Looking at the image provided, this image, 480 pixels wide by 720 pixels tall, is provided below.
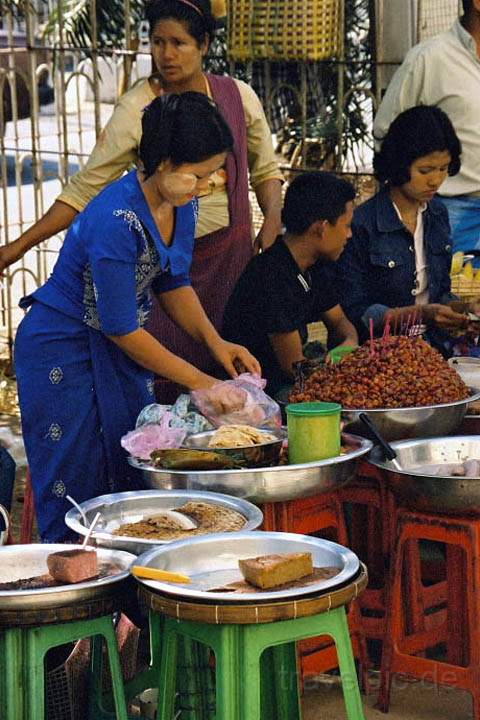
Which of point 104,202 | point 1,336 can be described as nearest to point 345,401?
point 104,202

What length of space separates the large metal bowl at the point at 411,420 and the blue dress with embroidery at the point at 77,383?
0.58 meters

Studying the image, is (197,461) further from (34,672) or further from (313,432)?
(34,672)

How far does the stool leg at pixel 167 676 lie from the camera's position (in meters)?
2.43

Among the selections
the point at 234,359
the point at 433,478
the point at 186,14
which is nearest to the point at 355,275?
the point at 234,359

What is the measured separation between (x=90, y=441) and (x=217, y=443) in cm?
46

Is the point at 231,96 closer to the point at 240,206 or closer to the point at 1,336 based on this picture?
the point at 240,206

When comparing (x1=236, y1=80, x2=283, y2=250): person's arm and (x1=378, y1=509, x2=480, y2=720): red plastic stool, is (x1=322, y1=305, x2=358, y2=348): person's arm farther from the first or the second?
(x1=378, y1=509, x2=480, y2=720): red plastic stool

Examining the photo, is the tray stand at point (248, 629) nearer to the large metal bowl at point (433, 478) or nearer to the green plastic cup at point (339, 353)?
the large metal bowl at point (433, 478)

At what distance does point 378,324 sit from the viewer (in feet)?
13.8

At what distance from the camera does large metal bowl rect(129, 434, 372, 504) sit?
9.50 feet

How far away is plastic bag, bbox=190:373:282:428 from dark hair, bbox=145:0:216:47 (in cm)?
127

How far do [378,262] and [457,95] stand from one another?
0.88m

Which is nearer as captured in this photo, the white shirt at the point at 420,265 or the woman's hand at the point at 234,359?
the woman's hand at the point at 234,359

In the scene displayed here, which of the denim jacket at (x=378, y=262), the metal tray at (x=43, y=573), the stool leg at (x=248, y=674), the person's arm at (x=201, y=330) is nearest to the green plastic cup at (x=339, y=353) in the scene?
the person's arm at (x=201, y=330)
